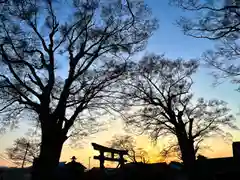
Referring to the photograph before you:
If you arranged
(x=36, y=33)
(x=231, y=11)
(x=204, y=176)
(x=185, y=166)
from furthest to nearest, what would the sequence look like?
(x=185, y=166)
(x=204, y=176)
(x=36, y=33)
(x=231, y=11)

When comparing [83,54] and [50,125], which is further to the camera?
[83,54]

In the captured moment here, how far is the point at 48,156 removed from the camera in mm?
12242

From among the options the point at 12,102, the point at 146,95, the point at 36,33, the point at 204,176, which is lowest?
the point at 204,176

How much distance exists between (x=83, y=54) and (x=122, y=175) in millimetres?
7638

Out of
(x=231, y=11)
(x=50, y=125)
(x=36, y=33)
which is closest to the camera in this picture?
(x=231, y=11)

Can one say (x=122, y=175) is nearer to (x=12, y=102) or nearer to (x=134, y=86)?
(x=12, y=102)

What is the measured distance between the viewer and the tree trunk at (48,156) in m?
11.8

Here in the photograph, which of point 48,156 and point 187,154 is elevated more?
point 187,154

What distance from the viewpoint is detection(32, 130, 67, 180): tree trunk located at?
1175 cm

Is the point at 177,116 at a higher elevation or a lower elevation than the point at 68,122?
higher

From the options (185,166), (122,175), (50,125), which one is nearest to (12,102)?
(50,125)

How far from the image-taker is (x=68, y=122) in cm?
1363

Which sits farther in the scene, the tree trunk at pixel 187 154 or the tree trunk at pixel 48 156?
the tree trunk at pixel 187 154

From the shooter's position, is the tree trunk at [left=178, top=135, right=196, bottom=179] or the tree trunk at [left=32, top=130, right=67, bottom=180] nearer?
the tree trunk at [left=32, top=130, right=67, bottom=180]
